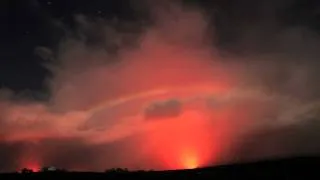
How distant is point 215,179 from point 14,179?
23228 mm

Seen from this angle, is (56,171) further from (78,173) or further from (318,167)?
(318,167)

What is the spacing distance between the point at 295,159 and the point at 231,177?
7.54m

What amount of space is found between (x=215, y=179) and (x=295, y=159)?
9.29 meters

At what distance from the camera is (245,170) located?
69250 mm

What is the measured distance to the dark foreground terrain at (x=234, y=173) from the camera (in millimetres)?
66500

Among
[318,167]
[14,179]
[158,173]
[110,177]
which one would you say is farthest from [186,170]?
[14,179]

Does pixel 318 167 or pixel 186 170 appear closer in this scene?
pixel 318 167

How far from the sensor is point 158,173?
71250mm

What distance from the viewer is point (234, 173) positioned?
68688mm

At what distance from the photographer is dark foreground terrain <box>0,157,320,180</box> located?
218ft

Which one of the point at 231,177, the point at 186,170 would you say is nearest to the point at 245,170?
the point at 231,177

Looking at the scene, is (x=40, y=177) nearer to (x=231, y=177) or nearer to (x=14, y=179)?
(x=14, y=179)

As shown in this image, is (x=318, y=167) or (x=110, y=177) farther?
(x=110, y=177)

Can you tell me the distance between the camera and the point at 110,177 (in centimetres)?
7131
